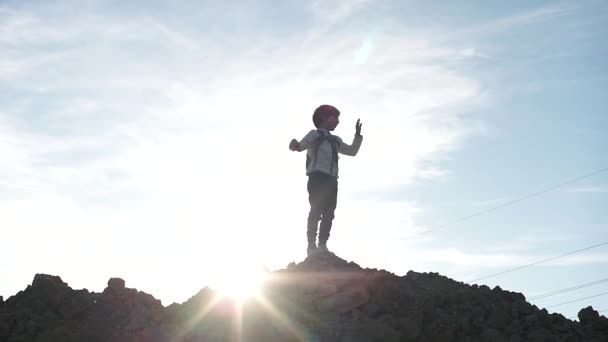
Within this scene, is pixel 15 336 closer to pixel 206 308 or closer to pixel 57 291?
pixel 57 291

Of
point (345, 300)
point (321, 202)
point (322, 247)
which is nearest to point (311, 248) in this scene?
point (322, 247)

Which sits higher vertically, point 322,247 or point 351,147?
point 351,147

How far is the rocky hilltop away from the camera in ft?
34.0

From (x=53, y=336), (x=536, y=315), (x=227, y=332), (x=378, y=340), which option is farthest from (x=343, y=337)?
(x=53, y=336)

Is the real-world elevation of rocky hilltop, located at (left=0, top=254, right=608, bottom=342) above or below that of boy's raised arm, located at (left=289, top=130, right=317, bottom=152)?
below

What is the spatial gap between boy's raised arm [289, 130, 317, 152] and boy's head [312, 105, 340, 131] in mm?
333

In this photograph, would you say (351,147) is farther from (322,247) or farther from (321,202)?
(322,247)

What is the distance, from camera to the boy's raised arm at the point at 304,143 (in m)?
12.9

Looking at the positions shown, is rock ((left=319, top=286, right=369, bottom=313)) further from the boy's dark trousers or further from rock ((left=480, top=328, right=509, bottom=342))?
the boy's dark trousers

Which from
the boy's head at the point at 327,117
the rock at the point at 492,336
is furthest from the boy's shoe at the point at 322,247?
the rock at the point at 492,336

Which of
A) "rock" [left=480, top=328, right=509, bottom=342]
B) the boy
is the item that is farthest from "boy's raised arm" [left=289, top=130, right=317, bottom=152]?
"rock" [left=480, top=328, right=509, bottom=342]

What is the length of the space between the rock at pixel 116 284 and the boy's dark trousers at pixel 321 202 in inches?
129

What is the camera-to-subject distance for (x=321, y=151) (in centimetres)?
1307

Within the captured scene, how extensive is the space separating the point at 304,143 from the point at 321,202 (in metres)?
1.07
